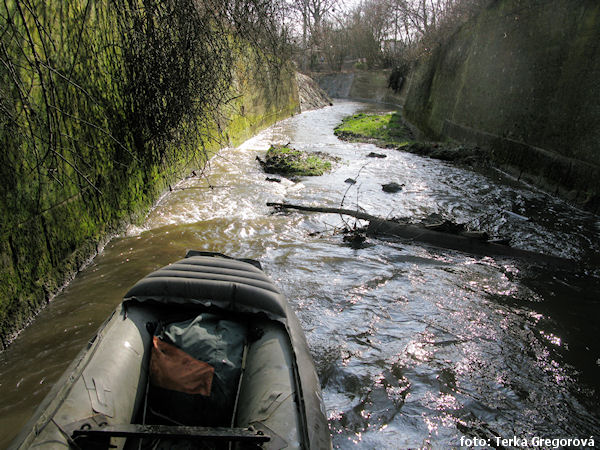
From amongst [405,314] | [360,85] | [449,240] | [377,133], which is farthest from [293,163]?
[360,85]

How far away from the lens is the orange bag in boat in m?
2.33

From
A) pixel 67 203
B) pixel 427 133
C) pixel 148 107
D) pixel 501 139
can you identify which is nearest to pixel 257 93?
pixel 427 133

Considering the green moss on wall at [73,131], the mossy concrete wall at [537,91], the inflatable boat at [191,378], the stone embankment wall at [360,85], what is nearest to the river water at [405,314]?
the green moss on wall at [73,131]

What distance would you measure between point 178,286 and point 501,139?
1022 cm

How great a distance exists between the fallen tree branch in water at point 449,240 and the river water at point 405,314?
159 mm

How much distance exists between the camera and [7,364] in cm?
305

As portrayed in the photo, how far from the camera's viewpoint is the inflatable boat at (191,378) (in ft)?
6.25

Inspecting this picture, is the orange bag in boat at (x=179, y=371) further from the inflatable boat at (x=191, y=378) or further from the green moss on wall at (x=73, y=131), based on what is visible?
the green moss on wall at (x=73, y=131)

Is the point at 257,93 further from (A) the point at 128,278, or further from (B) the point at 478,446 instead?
(B) the point at 478,446

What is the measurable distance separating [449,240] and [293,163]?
5.39 metres

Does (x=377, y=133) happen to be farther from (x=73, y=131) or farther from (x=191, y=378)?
(x=191, y=378)

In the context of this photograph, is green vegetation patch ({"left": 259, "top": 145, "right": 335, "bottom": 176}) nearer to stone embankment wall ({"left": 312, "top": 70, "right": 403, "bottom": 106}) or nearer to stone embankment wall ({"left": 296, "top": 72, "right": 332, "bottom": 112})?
stone embankment wall ({"left": 296, "top": 72, "right": 332, "bottom": 112})

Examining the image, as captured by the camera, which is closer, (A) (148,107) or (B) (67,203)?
(B) (67,203)

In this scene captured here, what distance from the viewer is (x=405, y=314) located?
4199 millimetres
